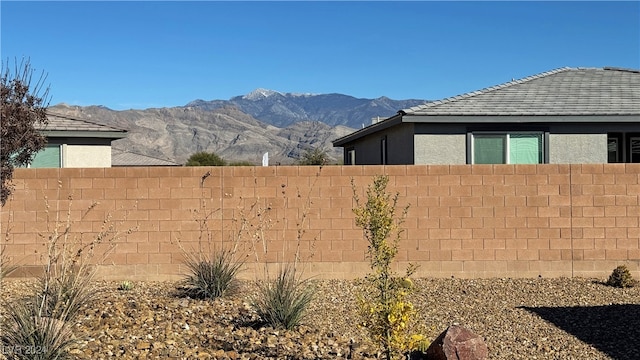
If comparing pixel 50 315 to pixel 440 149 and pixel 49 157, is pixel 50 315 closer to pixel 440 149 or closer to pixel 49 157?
pixel 440 149

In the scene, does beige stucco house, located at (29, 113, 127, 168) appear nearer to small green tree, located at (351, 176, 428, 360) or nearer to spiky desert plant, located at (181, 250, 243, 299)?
spiky desert plant, located at (181, 250, 243, 299)

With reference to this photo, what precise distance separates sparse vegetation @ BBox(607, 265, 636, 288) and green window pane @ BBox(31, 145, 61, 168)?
14017 millimetres

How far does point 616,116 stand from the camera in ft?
57.7

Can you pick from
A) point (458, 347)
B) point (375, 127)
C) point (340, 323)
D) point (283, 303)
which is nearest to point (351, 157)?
point (375, 127)

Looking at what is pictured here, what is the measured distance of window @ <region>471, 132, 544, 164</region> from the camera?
58.0 feet

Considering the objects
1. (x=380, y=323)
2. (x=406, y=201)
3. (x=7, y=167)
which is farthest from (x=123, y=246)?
(x=380, y=323)

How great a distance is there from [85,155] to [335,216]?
9775 mm

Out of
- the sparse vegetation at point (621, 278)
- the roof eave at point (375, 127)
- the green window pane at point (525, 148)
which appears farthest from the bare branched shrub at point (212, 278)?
the green window pane at point (525, 148)

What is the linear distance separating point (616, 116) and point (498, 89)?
11.8 feet

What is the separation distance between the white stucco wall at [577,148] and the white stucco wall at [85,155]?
12.0 meters

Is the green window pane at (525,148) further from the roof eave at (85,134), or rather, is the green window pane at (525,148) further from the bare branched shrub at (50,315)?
the bare branched shrub at (50,315)

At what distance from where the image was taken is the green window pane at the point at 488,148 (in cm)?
1769

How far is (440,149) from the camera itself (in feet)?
58.0

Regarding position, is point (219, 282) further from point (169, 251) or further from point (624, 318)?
point (624, 318)
